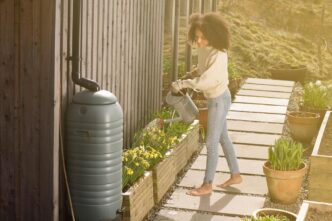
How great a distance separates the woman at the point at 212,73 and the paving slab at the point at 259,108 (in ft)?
16.1

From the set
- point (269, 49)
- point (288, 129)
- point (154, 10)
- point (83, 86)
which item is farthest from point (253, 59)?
point (83, 86)

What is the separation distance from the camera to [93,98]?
21.3ft

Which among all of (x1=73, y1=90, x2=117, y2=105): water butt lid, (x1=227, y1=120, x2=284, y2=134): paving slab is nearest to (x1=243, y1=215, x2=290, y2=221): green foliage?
(x1=73, y1=90, x2=117, y2=105): water butt lid

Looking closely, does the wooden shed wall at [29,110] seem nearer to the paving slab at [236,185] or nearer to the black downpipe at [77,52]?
the black downpipe at [77,52]

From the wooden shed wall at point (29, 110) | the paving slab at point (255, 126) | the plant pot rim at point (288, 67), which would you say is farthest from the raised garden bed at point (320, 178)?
the plant pot rim at point (288, 67)

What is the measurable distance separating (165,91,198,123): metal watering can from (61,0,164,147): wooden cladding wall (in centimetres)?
57

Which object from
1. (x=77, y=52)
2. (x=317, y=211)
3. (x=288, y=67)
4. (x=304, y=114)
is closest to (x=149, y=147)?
(x=77, y=52)

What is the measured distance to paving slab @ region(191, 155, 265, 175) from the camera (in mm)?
9258

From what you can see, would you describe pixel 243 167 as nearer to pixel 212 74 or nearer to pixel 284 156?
pixel 284 156

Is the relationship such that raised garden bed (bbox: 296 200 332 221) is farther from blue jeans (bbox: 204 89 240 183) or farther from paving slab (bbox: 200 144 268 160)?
paving slab (bbox: 200 144 268 160)

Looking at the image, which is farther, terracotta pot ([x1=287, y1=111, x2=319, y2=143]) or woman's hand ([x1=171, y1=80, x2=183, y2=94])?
terracotta pot ([x1=287, y1=111, x2=319, y2=143])

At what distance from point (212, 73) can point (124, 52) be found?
4.06 ft

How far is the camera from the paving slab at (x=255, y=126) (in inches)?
456

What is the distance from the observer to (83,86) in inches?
261
